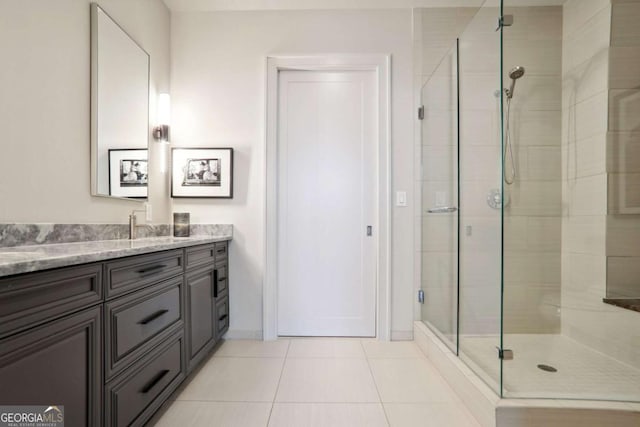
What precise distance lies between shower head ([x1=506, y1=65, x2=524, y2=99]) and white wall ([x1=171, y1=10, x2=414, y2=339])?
0.72 meters

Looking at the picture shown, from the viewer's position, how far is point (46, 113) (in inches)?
56.6

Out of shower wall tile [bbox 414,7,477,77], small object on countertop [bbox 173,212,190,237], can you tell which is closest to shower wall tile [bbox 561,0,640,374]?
shower wall tile [bbox 414,7,477,77]

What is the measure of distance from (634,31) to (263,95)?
8.05ft

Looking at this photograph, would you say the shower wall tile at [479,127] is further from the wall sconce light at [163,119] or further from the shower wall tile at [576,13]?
the wall sconce light at [163,119]

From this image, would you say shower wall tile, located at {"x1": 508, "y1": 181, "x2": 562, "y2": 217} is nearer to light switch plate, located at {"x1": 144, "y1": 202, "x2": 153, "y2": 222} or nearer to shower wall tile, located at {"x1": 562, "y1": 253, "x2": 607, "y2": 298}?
shower wall tile, located at {"x1": 562, "y1": 253, "x2": 607, "y2": 298}

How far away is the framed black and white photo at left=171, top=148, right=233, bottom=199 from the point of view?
8.29ft

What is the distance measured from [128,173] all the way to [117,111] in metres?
0.38

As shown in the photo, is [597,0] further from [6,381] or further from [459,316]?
[6,381]

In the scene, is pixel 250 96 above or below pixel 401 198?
above

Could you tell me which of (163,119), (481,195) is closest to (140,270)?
(163,119)

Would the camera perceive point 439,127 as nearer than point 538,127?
No

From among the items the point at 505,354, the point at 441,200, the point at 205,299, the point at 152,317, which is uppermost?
the point at 441,200

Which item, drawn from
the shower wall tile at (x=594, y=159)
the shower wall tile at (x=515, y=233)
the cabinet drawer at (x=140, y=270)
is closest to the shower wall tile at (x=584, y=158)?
the shower wall tile at (x=594, y=159)

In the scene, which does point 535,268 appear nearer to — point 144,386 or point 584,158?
point 584,158
